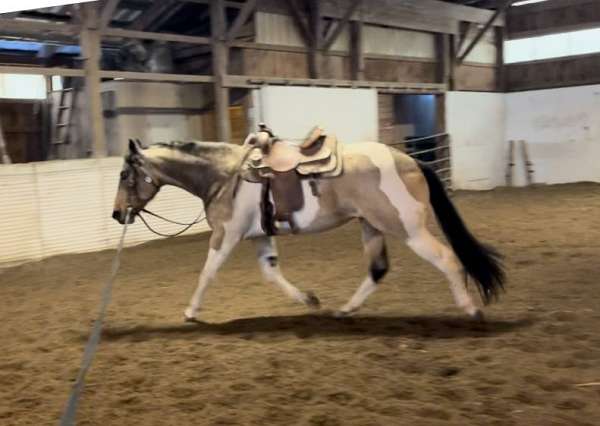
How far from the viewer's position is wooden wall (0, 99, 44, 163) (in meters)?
9.27

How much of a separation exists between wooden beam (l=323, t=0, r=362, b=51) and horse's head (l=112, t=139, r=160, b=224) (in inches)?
280

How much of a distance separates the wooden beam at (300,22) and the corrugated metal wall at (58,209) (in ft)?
12.9

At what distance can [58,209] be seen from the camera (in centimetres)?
755

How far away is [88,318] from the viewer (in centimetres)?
451

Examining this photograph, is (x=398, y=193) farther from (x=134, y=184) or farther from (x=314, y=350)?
(x=134, y=184)

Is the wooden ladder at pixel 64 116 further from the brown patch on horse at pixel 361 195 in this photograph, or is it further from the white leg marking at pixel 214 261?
the brown patch on horse at pixel 361 195

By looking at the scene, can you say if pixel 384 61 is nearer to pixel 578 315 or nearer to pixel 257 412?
pixel 578 315

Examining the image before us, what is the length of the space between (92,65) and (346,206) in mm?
5269

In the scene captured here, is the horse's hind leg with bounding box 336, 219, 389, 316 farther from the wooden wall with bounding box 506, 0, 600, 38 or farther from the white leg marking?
the wooden wall with bounding box 506, 0, 600, 38

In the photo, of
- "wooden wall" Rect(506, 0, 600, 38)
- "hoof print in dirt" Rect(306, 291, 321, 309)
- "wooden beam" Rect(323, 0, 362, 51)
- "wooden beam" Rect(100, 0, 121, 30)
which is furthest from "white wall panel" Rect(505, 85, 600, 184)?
"hoof print in dirt" Rect(306, 291, 321, 309)

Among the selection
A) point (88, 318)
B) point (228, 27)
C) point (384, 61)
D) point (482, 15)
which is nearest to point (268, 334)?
point (88, 318)

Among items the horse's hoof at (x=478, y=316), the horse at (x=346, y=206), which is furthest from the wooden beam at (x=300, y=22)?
the horse's hoof at (x=478, y=316)

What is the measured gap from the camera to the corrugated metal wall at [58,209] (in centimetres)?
720

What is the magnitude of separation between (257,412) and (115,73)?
21.2 ft
